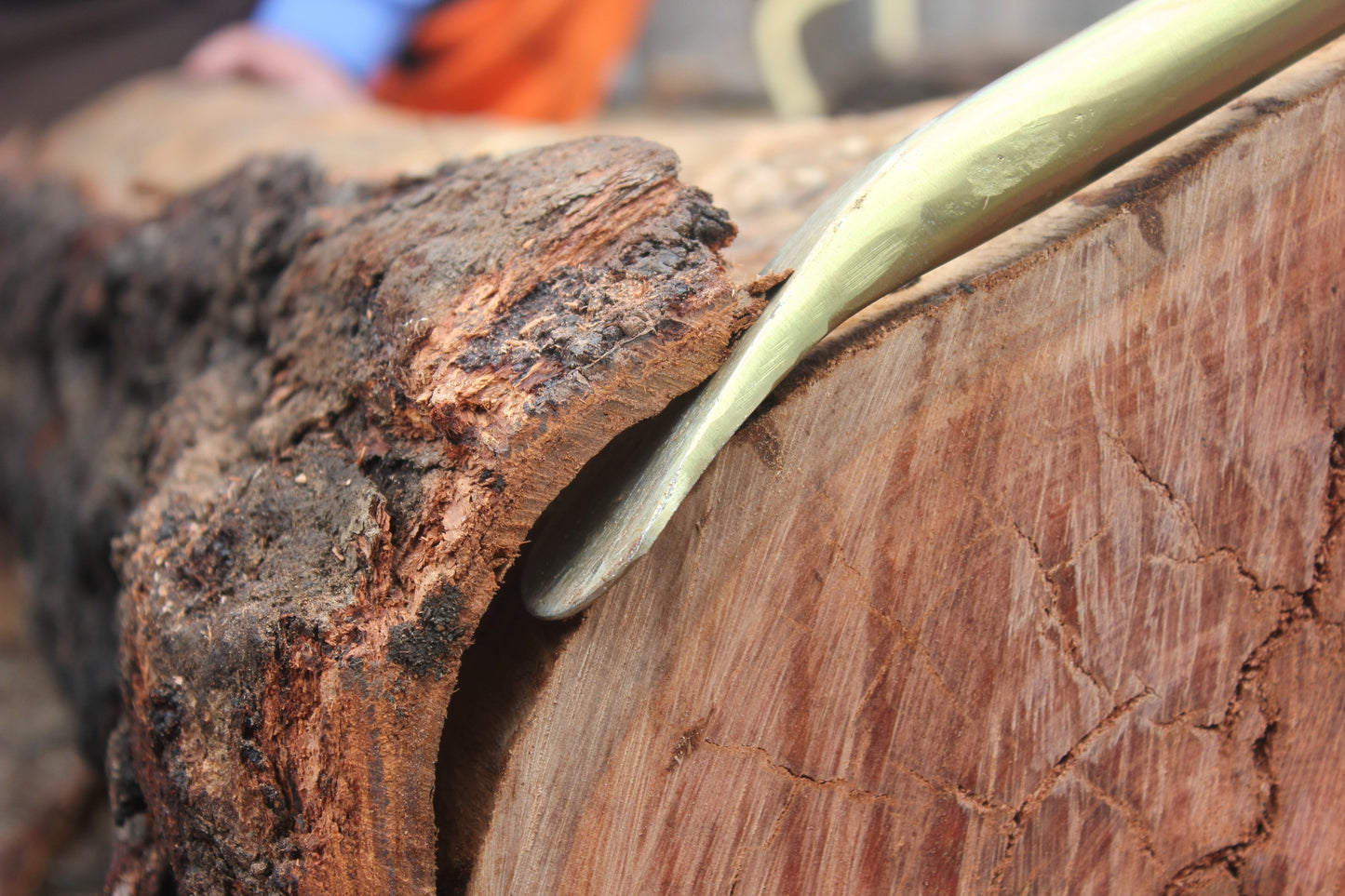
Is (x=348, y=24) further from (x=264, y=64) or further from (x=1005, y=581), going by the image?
(x=1005, y=581)

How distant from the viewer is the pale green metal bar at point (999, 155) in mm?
648

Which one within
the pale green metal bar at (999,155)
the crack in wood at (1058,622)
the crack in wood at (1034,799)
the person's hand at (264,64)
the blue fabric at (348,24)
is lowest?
the crack in wood at (1034,799)

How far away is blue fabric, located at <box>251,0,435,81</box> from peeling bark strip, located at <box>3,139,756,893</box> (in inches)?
90.9

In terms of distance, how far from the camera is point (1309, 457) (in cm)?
76

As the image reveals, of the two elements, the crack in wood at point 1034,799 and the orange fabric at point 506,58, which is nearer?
the crack in wood at point 1034,799

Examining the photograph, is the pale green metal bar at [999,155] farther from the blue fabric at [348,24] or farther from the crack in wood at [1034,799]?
the blue fabric at [348,24]

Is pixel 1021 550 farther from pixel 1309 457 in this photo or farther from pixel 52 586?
pixel 52 586

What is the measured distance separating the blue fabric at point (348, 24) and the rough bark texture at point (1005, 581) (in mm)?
2667

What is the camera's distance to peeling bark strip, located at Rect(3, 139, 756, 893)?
63cm

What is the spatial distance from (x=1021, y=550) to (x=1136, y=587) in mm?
110

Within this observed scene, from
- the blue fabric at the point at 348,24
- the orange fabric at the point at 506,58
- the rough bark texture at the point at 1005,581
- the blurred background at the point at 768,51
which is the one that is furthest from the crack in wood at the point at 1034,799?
→ the blue fabric at the point at 348,24

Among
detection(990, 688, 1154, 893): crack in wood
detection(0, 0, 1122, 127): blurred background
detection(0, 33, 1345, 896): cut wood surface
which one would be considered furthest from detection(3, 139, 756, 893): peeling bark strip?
detection(0, 0, 1122, 127): blurred background

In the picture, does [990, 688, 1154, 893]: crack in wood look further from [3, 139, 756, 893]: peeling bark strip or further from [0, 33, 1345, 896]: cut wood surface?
[3, 139, 756, 893]: peeling bark strip

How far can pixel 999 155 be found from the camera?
66 centimetres
